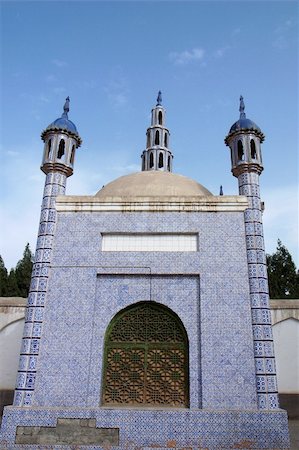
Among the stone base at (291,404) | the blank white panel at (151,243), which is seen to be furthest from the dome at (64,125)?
the stone base at (291,404)

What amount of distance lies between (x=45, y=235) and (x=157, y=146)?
8501mm

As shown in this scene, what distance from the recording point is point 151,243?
29.1ft

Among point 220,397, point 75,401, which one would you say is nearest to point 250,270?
point 220,397

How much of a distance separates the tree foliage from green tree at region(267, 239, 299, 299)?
15.9 meters

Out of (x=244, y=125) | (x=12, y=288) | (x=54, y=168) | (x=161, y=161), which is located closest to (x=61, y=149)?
(x=54, y=168)

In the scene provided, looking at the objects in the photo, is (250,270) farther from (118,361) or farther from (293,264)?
(293,264)

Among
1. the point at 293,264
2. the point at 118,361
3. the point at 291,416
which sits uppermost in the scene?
the point at 293,264

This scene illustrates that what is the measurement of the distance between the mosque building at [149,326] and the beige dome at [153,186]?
Result: 1452mm

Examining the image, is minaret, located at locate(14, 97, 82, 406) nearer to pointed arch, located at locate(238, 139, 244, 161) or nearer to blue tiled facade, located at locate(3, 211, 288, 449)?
blue tiled facade, located at locate(3, 211, 288, 449)

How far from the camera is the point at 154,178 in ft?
37.3

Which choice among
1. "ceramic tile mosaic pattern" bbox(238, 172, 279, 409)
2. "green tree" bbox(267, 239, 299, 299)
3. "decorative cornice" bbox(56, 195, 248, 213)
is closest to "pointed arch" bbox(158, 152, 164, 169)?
"ceramic tile mosaic pattern" bbox(238, 172, 279, 409)

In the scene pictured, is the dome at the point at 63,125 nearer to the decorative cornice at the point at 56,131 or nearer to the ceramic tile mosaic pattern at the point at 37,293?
the decorative cornice at the point at 56,131

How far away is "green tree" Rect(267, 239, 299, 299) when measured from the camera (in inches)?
922

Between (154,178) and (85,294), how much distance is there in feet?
14.8
